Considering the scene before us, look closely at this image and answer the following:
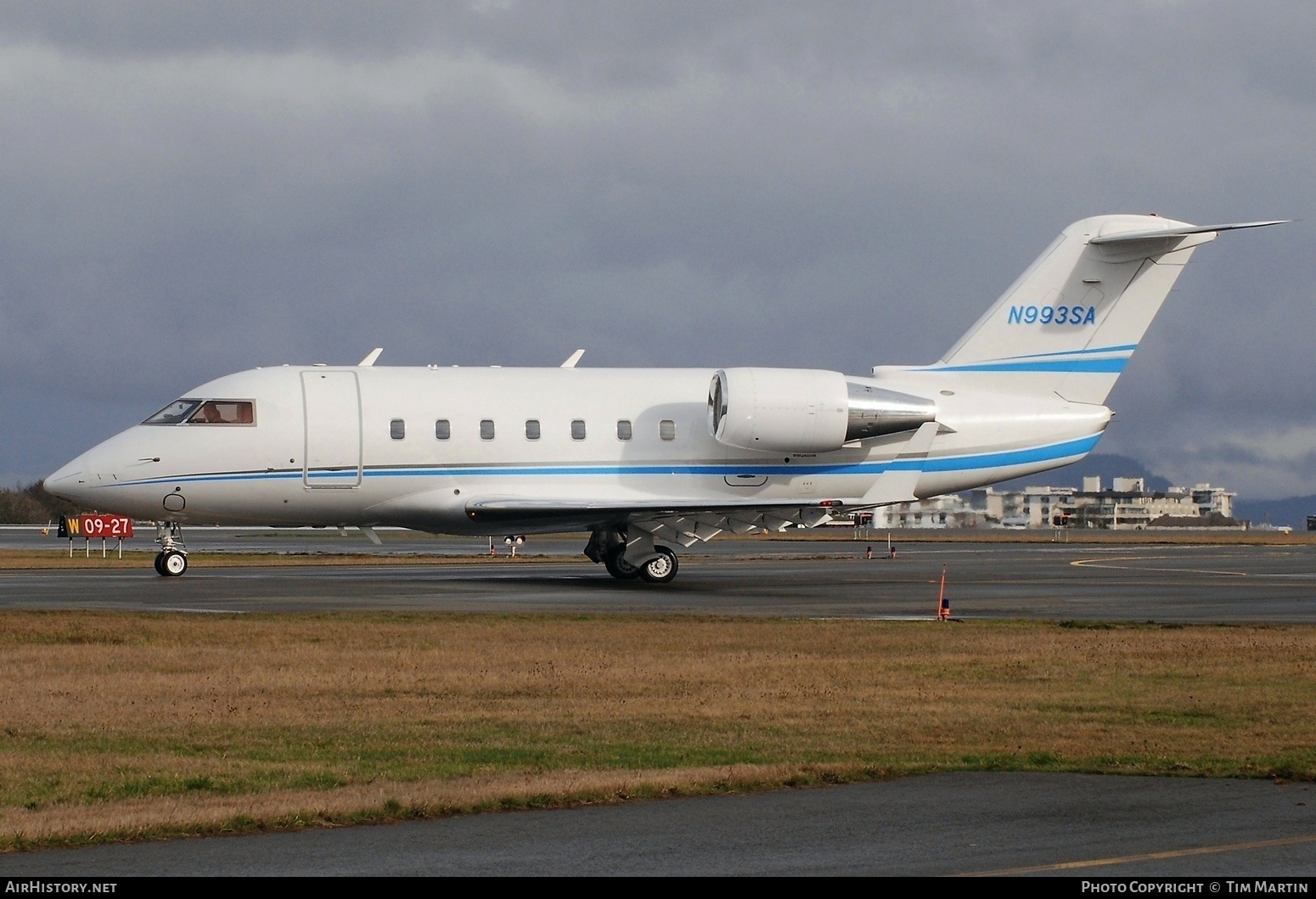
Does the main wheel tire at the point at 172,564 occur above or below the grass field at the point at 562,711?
above

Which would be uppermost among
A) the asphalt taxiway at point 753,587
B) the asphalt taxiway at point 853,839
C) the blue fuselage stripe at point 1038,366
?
the blue fuselage stripe at point 1038,366

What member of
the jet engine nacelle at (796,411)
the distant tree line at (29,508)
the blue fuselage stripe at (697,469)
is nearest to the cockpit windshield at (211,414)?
the blue fuselage stripe at (697,469)

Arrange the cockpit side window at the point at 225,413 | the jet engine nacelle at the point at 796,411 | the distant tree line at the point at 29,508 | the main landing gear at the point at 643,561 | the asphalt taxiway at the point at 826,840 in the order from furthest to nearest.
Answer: the distant tree line at the point at 29,508, the main landing gear at the point at 643,561, the jet engine nacelle at the point at 796,411, the cockpit side window at the point at 225,413, the asphalt taxiway at the point at 826,840

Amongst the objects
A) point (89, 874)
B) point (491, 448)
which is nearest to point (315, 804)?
point (89, 874)

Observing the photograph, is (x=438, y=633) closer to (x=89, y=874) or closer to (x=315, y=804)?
(x=315, y=804)

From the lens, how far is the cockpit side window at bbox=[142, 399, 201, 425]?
103 feet

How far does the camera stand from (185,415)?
3128cm

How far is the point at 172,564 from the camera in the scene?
33031mm

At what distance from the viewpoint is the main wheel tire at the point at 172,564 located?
32.8 m

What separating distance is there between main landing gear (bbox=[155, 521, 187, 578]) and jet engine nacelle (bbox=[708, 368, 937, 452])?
1220 centimetres

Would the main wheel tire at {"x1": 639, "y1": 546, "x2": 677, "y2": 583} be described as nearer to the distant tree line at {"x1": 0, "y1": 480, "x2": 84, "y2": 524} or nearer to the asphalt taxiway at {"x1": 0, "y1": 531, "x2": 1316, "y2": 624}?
the asphalt taxiway at {"x1": 0, "y1": 531, "x2": 1316, "y2": 624}

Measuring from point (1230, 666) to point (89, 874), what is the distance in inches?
525

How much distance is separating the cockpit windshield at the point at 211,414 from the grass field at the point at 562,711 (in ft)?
32.4

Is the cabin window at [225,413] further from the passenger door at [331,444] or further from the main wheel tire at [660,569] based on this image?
the main wheel tire at [660,569]
